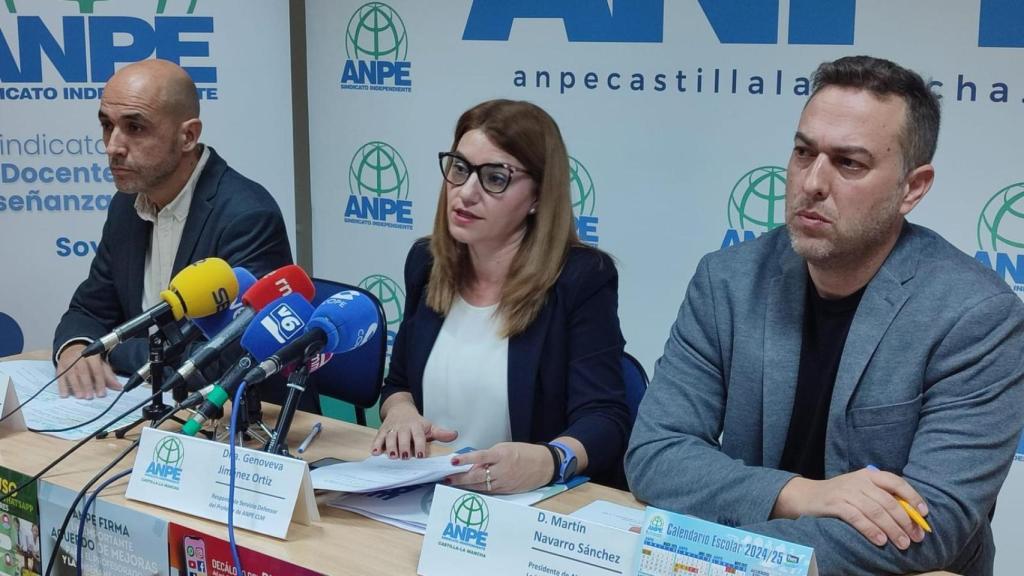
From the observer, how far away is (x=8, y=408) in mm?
2408

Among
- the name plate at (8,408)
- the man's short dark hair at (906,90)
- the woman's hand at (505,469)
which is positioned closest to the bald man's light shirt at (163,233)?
the name plate at (8,408)

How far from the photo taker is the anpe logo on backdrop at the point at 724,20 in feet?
10.6

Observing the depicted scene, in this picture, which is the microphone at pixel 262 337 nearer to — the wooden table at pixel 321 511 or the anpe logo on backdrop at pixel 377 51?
the wooden table at pixel 321 511

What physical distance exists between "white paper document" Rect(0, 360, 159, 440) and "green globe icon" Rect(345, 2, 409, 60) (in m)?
2.16

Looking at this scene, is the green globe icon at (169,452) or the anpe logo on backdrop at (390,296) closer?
the green globe icon at (169,452)

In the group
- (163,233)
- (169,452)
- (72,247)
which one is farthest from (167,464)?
(72,247)

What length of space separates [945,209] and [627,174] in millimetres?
1136

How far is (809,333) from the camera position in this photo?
2.11 metres

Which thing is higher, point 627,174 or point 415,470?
point 627,174

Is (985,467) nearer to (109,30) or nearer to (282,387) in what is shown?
(282,387)

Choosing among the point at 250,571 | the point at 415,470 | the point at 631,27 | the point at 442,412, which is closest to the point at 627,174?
the point at 631,27

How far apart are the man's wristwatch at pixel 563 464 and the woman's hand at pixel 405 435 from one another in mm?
290

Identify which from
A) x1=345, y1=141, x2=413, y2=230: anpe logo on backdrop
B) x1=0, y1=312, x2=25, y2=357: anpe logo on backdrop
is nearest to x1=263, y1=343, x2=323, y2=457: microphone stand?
x1=345, y1=141, x2=413, y2=230: anpe logo on backdrop

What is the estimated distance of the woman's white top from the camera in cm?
263
